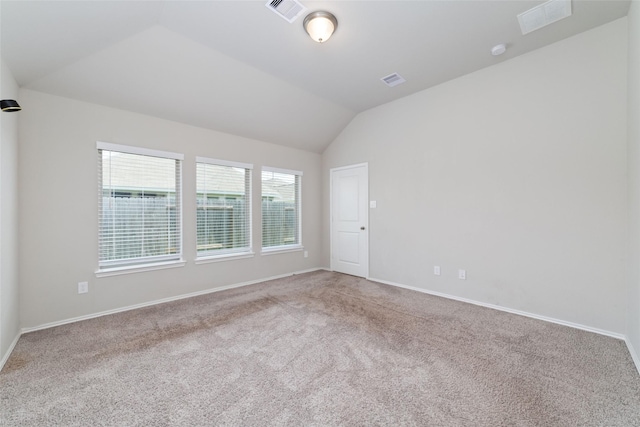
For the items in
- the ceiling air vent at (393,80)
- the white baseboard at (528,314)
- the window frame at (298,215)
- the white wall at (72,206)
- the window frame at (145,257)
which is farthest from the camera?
the window frame at (298,215)

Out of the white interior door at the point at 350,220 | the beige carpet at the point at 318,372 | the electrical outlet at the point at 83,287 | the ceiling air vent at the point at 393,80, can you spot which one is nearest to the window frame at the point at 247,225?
the beige carpet at the point at 318,372

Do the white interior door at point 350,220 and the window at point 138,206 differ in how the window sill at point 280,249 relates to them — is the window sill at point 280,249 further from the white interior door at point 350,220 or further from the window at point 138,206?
the window at point 138,206

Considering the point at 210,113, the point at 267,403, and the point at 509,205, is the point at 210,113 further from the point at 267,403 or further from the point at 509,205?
the point at 509,205

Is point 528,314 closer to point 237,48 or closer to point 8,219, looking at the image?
point 237,48

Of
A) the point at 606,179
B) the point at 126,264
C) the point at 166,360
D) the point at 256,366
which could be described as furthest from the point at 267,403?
the point at 606,179

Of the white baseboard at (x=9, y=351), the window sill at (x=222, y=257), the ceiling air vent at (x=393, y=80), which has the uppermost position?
the ceiling air vent at (x=393, y=80)

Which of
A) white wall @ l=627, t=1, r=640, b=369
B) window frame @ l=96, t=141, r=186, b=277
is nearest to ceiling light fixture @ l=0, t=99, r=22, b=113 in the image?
window frame @ l=96, t=141, r=186, b=277

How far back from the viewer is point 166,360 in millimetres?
2141

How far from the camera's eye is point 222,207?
164 inches

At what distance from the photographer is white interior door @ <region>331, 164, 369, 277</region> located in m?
4.74

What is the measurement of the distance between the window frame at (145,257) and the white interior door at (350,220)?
275 cm

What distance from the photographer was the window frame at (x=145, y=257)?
→ 306 centimetres

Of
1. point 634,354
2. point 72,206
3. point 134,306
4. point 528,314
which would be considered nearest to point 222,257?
→ point 134,306

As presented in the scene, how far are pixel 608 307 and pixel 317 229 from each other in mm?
4144
